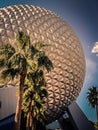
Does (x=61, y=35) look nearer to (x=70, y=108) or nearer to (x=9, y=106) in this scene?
(x=70, y=108)

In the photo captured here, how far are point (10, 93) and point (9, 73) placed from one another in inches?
356

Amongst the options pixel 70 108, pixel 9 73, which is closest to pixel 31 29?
pixel 70 108

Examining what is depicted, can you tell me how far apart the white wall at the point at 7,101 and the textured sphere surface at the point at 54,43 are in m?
4.44

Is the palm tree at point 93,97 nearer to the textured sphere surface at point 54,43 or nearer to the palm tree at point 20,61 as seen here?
the textured sphere surface at point 54,43

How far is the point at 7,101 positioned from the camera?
22.9m

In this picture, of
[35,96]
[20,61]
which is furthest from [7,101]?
[20,61]

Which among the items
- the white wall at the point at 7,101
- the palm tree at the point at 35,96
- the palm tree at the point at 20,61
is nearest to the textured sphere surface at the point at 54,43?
the white wall at the point at 7,101

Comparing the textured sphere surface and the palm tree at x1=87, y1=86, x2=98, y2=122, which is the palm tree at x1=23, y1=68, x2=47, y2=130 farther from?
the palm tree at x1=87, y1=86, x2=98, y2=122

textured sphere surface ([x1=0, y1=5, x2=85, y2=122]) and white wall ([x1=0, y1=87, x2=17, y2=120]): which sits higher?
textured sphere surface ([x1=0, y1=5, x2=85, y2=122])

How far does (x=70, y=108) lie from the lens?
3169 cm

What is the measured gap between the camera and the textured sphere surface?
1059 inches

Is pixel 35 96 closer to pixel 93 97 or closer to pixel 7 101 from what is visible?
pixel 7 101

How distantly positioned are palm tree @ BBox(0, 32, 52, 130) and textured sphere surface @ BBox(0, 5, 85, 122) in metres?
9.86

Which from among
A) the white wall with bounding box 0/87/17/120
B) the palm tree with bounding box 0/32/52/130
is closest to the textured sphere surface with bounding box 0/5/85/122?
the white wall with bounding box 0/87/17/120
